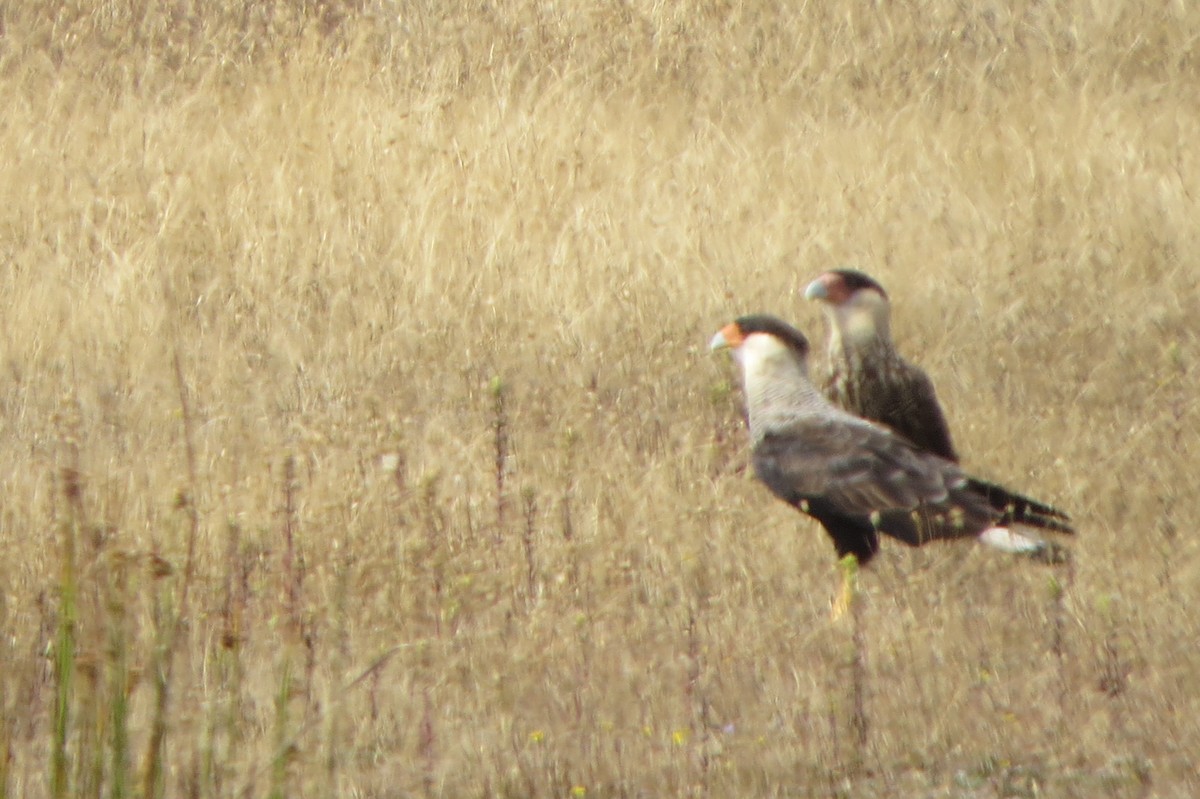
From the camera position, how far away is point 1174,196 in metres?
7.48

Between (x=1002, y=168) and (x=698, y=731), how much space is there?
4791mm

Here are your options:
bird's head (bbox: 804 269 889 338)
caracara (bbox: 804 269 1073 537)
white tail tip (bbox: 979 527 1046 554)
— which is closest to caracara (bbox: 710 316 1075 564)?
white tail tip (bbox: 979 527 1046 554)

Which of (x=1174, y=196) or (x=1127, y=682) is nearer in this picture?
(x=1127, y=682)

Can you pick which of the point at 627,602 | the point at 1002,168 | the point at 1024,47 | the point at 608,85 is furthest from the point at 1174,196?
the point at 627,602

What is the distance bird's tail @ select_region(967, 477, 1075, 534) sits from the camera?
173 inches

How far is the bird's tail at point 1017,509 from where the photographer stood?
4402mm

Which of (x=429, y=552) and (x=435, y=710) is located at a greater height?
(x=429, y=552)

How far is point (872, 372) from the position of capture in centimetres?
538

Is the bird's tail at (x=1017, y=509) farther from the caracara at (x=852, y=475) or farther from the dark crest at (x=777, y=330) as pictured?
the dark crest at (x=777, y=330)

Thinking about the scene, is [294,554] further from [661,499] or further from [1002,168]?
[1002,168]

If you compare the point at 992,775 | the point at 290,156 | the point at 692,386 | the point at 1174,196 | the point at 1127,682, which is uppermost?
the point at 290,156

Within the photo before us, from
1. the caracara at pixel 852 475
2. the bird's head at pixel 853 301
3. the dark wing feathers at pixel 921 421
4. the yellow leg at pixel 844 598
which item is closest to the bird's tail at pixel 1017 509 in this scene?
the caracara at pixel 852 475

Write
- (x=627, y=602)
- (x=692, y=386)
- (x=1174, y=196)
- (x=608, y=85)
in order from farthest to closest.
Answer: (x=608, y=85) < (x=1174, y=196) < (x=692, y=386) < (x=627, y=602)

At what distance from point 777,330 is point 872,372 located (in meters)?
0.37
